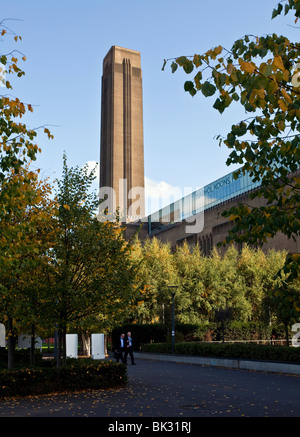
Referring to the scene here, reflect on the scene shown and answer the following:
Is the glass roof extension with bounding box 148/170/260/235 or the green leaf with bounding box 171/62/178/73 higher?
the glass roof extension with bounding box 148/170/260/235

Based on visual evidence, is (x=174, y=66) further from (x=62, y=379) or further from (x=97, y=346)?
(x=97, y=346)

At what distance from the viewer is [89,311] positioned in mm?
17281

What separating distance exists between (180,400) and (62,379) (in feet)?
Result: 14.4

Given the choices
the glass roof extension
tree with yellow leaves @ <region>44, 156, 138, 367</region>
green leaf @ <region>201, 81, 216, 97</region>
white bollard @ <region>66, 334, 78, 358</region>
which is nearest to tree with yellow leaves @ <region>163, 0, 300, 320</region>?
green leaf @ <region>201, 81, 216, 97</region>

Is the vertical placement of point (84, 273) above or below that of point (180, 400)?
above

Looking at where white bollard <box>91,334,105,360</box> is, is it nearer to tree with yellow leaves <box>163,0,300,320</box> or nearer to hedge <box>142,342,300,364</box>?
hedge <box>142,342,300,364</box>

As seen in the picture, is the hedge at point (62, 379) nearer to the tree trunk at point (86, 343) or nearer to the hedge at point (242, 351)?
the hedge at point (242, 351)

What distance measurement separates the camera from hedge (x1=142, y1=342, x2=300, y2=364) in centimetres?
2233

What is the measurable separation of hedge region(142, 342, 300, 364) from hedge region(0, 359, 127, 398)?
8.54 metres

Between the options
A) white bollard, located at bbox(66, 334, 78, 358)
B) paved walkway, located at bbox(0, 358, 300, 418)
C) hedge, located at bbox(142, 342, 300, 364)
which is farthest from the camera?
white bollard, located at bbox(66, 334, 78, 358)

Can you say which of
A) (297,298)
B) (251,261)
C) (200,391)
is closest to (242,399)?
(200,391)

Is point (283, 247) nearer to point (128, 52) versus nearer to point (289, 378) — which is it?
point (289, 378)

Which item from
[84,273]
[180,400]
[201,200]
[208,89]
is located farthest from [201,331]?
[201,200]

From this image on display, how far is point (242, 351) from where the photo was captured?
997 inches
